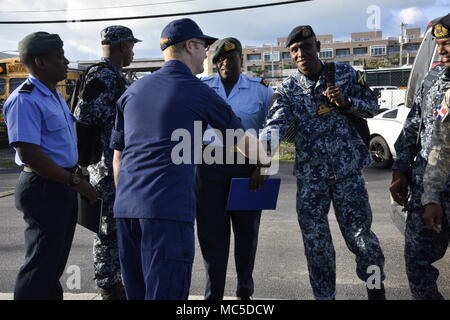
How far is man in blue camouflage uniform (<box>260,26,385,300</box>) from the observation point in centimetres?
307

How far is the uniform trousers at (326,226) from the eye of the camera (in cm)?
305

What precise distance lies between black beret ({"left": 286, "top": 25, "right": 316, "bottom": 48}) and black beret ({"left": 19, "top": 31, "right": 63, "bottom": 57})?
1.46 m

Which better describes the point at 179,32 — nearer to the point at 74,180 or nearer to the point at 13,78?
the point at 74,180

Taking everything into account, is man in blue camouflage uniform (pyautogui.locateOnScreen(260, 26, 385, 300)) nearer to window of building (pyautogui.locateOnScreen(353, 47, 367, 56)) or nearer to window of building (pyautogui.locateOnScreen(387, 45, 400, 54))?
window of building (pyautogui.locateOnScreen(353, 47, 367, 56))

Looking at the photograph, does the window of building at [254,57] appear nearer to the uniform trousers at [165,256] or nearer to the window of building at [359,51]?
the window of building at [359,51]

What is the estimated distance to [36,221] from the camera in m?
2.70

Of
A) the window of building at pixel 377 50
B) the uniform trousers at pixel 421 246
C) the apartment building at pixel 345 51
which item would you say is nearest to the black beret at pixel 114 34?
the uniform trousers at pixel 421 246

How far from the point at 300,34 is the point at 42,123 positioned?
5.42 ft

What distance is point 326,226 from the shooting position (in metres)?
3.16

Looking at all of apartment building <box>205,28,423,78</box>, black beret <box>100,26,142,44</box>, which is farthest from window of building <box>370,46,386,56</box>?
black beret <box>100,26,142,44</box>

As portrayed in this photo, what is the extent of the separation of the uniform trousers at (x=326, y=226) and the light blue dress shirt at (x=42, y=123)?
4.94ft

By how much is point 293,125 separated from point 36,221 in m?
1.76

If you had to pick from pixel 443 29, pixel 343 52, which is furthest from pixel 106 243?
pixel 343 52
